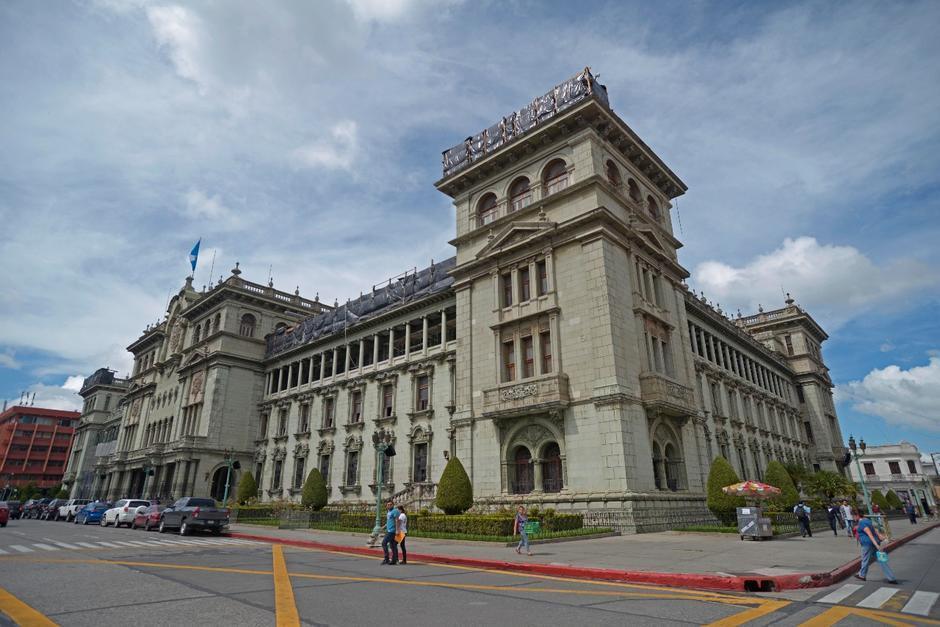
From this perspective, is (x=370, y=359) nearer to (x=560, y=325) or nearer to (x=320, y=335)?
(x=320, y=335)

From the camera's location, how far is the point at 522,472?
1101 inches

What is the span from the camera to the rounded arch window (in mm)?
54781

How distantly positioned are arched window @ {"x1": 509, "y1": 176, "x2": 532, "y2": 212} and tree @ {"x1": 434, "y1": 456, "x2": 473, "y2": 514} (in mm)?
15348

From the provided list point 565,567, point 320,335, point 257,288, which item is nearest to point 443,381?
point 320,335

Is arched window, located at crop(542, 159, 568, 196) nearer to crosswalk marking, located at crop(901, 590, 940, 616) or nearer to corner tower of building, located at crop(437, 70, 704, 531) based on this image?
corner tower of building, located at crop(437, 70, 704, 531)

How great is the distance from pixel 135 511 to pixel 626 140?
36.5m

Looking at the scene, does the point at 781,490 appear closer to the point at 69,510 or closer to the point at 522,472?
the point at 522,472

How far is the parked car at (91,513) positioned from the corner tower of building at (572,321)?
2653 cm

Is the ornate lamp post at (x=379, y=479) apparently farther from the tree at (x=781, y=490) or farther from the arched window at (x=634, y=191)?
the arched window at (x=634, y=191)

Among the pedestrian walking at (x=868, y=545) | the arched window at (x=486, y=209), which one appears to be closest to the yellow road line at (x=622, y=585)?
the pedestrian walking at (x=868, y=545)

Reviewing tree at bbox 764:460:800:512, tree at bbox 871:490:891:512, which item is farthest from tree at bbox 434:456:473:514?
tree at bbox 871:490:891:512

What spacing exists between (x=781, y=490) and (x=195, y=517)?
2885 centimetres

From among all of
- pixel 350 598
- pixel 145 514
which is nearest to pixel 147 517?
pixel 145 514

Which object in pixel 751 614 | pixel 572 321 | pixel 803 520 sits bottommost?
→ pixel 751 614
